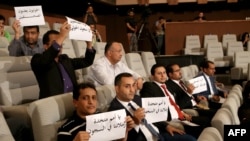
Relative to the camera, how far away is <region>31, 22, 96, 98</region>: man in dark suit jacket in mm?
2148

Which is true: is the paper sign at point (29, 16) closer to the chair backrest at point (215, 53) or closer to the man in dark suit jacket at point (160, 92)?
the man in dark suit jacket at point (160, 92)

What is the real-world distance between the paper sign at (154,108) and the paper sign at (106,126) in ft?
1.09

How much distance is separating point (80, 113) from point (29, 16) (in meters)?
1.28

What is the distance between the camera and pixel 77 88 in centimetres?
177

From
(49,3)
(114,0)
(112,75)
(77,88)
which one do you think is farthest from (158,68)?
(114,0)

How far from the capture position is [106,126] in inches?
63.5

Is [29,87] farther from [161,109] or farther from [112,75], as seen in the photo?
[161,109]

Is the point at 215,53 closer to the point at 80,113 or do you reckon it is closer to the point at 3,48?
the point at 3,48

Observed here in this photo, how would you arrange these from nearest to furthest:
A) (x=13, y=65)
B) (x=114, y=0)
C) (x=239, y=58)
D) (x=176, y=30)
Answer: (x=13, y=65), (x=239, y=58), (x=176, y=30), (x=114, y=0)

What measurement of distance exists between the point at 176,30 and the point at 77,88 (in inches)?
273

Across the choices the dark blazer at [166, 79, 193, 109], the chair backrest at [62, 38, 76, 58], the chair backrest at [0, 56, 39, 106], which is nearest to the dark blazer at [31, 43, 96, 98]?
the chair backrest at [0, 56, 39, 106]

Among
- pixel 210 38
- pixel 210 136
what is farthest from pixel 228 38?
pixel 210 136

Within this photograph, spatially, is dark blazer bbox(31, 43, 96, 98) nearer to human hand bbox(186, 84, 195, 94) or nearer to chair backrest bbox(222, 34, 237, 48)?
human hand bbox(186, 84, 195, 94)

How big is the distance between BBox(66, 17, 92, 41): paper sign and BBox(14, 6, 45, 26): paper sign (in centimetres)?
42
